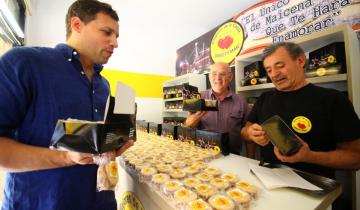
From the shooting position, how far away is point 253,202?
2.48 feet

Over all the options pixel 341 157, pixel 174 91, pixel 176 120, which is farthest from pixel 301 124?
Answer: pixel 174 91

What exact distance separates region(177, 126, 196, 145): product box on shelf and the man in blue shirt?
2.83 ft

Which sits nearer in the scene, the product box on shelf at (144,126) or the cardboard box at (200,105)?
the cardboard box at (200,105)

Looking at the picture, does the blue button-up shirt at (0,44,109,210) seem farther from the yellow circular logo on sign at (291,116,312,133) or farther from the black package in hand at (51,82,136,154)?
the yellow circular logo on sign at (291,116,312,133)

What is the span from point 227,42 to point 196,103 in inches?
87.7

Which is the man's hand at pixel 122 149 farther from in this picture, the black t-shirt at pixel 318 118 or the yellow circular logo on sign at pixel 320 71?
the yellow circular logo on sign at pixel 320 71

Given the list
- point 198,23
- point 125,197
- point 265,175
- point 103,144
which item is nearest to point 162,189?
point 103,144

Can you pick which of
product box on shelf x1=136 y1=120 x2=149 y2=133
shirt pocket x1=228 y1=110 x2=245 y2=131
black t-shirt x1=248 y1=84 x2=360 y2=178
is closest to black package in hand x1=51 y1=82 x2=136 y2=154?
black t-shirt x1=248 y1=84 x2=360 y2=178

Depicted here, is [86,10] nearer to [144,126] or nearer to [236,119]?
[236,119]

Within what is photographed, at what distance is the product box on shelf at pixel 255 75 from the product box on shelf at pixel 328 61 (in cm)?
51

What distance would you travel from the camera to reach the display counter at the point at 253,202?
732 mm

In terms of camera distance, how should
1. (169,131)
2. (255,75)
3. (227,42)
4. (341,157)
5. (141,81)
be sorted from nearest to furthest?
(341,157) < (169,131) < (255,75) < (227,42) < (141,81)

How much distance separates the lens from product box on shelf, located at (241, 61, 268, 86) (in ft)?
7.61

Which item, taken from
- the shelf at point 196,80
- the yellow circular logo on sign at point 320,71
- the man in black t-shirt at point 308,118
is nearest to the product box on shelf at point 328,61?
the yellow circular logo on sign at point 320,71
